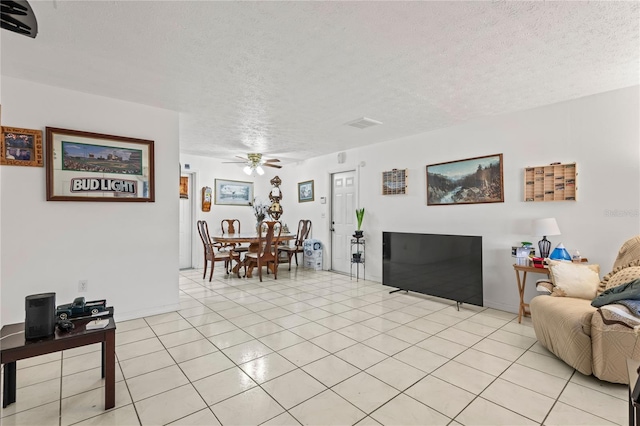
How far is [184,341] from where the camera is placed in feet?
9.45

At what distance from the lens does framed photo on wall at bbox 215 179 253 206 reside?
7.14m

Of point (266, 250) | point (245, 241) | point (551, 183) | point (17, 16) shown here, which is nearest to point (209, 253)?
point (245, 241)

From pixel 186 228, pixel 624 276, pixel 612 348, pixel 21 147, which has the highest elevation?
pixel 21 147

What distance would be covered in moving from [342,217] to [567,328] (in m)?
4.24

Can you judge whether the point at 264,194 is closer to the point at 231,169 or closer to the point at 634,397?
the point at 231,169

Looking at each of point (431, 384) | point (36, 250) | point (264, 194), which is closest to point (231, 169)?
point (264, 194)

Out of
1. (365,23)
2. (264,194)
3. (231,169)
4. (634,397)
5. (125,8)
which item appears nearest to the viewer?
(634,397)

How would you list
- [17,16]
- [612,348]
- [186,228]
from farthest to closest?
[186,228] → [612,348] → [17,16]

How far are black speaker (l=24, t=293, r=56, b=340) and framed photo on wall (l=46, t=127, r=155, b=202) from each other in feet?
5.51

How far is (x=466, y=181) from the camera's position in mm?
4195

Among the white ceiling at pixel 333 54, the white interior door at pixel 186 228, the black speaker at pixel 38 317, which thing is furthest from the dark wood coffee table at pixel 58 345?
the white interior door at pixel 186 228

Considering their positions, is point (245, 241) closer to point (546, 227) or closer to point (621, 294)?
point (546, 227)

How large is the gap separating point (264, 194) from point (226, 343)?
5411 mm

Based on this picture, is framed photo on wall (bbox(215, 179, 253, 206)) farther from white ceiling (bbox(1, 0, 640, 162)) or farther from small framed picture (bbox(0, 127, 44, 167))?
small framed picture (bbox(0, 127, 44, 167))
